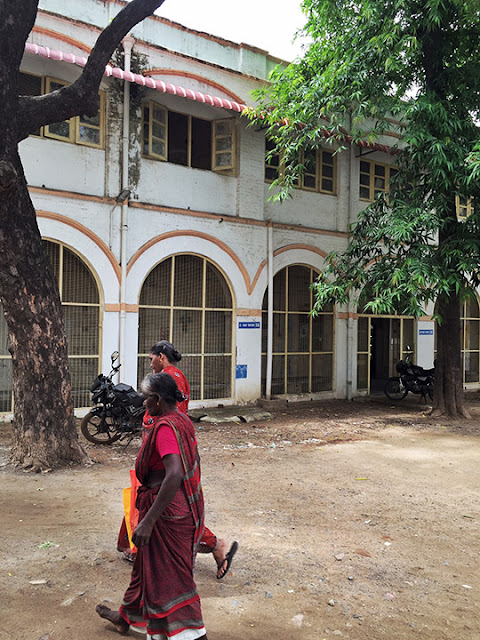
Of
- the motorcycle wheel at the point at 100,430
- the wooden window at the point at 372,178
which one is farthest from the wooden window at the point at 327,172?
the motorcycle wheel at the point at 100,430

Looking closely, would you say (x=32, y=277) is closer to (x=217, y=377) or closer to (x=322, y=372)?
(x=217, y=377)

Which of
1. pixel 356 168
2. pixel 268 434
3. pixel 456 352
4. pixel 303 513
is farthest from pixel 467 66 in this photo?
pixel 303 513

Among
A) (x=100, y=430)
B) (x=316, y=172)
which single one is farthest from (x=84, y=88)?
(x=316, y=172)

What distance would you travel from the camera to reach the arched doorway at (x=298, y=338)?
42.2 ft

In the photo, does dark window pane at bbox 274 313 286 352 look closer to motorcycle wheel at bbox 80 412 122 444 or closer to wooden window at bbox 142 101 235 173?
wooden window at bbox 142 101 235 173

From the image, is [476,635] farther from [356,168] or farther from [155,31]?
[356,168]

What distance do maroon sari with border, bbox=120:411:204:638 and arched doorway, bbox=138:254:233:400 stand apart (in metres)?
7.87

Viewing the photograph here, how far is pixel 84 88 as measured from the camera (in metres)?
6.48

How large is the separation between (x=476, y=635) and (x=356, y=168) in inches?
479

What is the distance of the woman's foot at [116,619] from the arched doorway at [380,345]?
10510mm

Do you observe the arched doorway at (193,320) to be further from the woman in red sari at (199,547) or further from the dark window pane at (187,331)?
the woman in red sari at (199,547)

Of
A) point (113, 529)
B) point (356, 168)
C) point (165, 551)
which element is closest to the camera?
point (165, 551)

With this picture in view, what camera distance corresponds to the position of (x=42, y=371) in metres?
6.33

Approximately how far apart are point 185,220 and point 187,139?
5.66 ft
